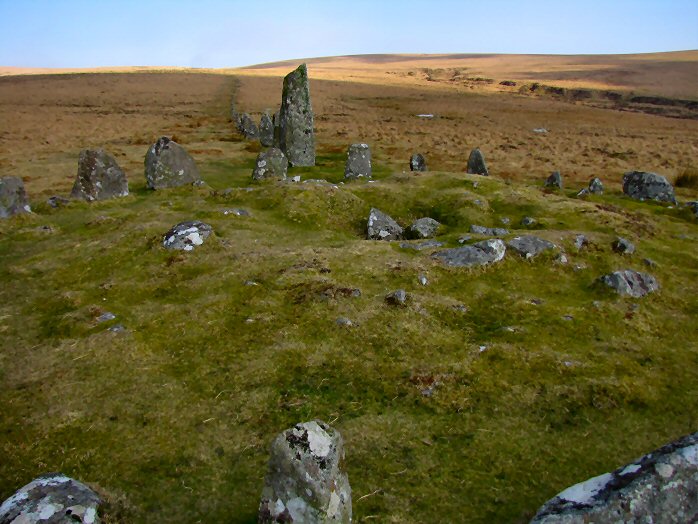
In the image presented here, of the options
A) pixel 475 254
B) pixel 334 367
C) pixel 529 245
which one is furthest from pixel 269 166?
pixel 334 367

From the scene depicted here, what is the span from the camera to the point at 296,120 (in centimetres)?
2903

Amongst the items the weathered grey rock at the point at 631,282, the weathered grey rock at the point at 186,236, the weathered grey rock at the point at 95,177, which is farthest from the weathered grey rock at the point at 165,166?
the weathered grey rock at the point at 631,282

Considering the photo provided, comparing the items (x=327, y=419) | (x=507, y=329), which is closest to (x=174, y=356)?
(x=327, y=419)

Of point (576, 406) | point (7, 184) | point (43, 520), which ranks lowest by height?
point (576, 406)

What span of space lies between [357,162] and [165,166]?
28.5 feet

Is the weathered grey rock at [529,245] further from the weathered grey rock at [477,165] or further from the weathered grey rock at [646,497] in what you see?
the weathered grey rock at [477,165]

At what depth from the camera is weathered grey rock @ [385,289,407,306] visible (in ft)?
41.3

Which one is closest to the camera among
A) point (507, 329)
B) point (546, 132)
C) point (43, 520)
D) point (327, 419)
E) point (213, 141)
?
point (43, 520)

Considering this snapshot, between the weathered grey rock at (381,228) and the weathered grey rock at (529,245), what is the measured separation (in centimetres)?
394

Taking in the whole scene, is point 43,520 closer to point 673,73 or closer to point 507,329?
point 507,329

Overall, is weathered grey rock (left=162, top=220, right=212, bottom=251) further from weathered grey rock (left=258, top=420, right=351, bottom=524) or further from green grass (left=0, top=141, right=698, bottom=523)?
weathered grey rock (left=258, top=420, right=351, bottom=524)

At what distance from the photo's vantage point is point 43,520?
5.86m

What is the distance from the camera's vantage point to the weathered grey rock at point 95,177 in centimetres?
2196

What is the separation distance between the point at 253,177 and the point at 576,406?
18865mm
